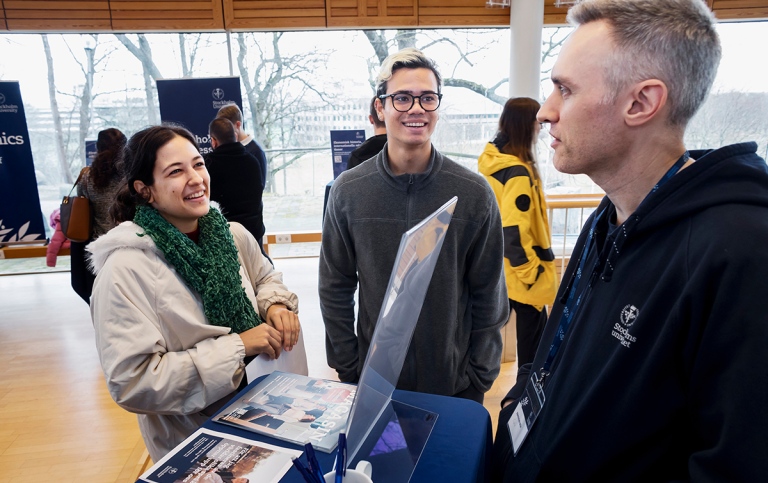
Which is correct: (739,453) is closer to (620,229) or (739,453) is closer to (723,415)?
(723,415)

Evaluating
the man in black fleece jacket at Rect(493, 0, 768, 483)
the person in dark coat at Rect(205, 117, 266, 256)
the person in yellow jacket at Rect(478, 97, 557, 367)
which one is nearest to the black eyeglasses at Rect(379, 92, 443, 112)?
the man in black fleece jacket at Rect(493, 0, 768, 483)

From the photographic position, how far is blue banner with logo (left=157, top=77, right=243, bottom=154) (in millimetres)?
5180

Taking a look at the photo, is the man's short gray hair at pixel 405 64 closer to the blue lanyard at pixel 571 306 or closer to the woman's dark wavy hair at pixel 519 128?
the blue lanyard at pixel 571 306

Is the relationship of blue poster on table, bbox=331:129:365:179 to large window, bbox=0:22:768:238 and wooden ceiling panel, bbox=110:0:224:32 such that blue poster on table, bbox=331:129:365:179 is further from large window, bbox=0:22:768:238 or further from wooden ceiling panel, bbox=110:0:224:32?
wooden ceiling panel, bbox=110:0:224:32

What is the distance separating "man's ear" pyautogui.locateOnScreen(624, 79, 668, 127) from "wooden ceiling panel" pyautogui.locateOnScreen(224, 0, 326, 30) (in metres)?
5.32

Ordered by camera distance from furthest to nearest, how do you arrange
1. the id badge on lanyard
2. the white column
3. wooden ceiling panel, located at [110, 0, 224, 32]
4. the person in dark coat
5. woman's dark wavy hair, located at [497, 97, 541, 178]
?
wooden ceiling panel, located at [110, 0, 224, 32]
the white column
the person in dark coat
woman's dark wavy hair, located at [497, 97, 541, 178]
the id badge on lanyard

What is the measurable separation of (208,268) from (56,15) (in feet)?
18.2

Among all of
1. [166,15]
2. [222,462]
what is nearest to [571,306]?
[222,462]

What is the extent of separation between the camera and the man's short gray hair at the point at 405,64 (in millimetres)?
1488

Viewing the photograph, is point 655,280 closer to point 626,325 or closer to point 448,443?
point 626,325

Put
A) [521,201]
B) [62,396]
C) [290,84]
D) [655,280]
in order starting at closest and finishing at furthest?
[655,280]
[521,201]
[62,396]
[290,84]

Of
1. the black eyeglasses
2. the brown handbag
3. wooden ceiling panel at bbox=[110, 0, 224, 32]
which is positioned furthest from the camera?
wooden ceiling panel at bbox=[110, 0, 224, 32]

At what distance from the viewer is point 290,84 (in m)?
5.83

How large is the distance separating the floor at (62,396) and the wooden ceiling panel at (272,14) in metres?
3.06
